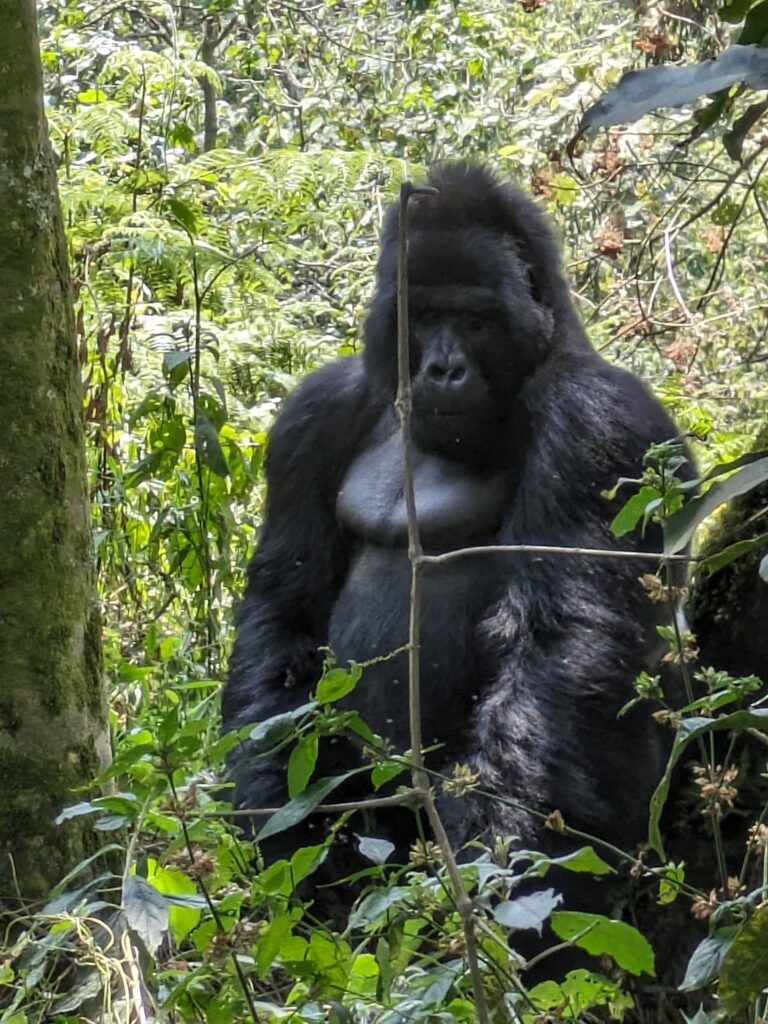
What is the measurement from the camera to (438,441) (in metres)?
3.51

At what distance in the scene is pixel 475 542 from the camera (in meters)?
3.46

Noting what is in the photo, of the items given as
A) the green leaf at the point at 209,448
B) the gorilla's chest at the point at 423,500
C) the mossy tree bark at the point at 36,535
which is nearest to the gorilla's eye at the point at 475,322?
the gorilla's chest at the point at 423,500

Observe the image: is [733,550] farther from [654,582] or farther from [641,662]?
[641,662]

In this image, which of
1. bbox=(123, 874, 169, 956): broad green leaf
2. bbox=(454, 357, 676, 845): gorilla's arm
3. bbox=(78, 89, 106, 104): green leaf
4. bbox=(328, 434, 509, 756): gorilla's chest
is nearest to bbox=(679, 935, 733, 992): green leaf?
bbox=(123, 874, 169, 956): broad green leaf

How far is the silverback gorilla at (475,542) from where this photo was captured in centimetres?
298

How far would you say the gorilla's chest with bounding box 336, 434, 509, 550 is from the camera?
3.47m

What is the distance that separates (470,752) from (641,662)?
1.30 ft

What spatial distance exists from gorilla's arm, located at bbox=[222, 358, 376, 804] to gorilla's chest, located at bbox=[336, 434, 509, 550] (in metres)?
0.07

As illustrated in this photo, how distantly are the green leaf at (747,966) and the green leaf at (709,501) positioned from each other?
36 centimetres

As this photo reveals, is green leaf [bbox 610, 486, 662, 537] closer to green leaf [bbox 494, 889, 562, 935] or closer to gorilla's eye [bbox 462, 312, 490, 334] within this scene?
green leaf [bbox 494, 889, 562, 935]

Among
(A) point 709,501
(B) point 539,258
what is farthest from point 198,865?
(B) point 539,258

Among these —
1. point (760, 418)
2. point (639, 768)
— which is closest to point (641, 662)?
point (639, 768)

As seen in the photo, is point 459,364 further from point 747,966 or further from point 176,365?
point 747,966

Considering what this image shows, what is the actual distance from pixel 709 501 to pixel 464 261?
2.15m
